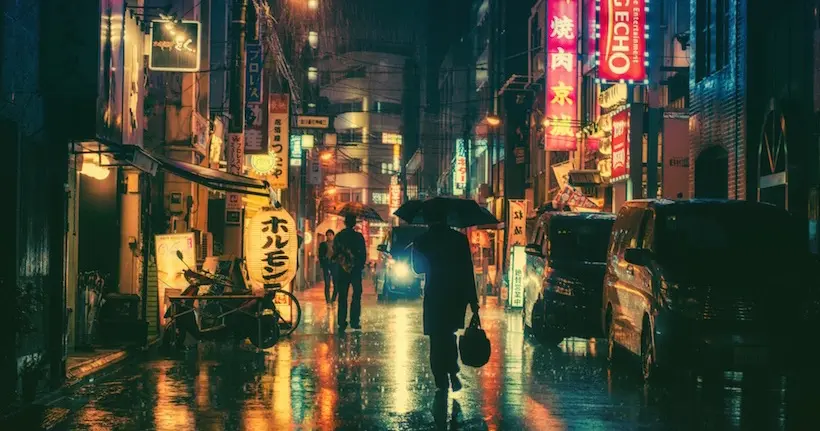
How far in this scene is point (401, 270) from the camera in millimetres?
34250

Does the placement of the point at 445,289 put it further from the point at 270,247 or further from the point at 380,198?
the point at 380,198

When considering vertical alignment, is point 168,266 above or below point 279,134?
below

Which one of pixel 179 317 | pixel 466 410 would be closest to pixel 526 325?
pixel 179 317

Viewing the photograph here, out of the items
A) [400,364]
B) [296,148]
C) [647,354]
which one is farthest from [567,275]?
[296,148]

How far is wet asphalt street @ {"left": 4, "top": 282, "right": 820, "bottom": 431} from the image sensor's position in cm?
960

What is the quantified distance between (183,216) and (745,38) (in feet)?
44.7

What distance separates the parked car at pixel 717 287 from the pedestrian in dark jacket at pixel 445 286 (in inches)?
89.0

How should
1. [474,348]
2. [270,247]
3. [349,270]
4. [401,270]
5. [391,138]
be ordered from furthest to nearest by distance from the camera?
→ 1. [391,138]
2. [401,270]
3. [349,270]
4. [270,247]
5. [474,348]

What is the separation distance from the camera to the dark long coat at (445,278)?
459 inches

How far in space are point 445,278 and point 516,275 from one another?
17550mm

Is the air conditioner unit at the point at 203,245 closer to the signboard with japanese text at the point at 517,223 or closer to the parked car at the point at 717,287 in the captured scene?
the signboard with japanese text at the point at 517,223

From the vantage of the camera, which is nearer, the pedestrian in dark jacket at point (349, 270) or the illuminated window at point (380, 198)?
the pedestrian in dark jacket at point (349, 270)

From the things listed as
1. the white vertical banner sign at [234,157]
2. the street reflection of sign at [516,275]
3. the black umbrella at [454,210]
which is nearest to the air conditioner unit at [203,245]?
the white vertical banner sign at [234,157]

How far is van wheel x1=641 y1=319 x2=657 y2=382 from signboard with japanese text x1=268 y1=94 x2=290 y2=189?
20.0m
